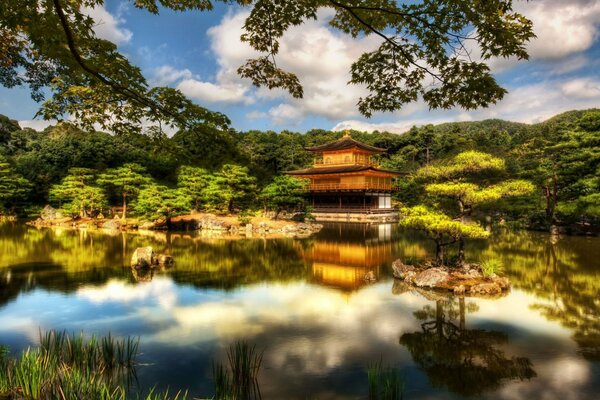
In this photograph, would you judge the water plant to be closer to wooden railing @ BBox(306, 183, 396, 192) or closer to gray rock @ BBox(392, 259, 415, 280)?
gray rock @ BBox(392, 259, 415, 280)

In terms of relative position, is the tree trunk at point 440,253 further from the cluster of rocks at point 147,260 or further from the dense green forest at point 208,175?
the cluster of rocks at point 147,260

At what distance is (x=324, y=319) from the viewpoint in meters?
9.03

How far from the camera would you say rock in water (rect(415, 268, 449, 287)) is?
457 inches

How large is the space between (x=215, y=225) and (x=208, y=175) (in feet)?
21.6

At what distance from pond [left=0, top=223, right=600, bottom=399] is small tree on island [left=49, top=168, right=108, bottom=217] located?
15.8 m

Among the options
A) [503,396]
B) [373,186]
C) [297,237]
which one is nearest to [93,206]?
[297,237]

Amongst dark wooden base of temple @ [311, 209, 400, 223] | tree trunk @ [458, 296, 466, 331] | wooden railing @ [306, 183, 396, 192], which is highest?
wooden railing @ [306, 183, 396, 192]

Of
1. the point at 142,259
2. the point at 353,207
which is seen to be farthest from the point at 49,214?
the point at 353,207

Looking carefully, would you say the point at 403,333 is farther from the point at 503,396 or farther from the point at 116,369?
the point at 116,369

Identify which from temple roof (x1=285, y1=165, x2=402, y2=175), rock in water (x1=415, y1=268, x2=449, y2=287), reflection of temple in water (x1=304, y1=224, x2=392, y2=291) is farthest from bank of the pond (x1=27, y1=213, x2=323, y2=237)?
rock in water (x1=415, y1=268, x2=449, y2=287)

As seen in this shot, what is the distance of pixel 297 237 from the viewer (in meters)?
24.1

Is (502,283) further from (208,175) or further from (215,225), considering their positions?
(208,175)

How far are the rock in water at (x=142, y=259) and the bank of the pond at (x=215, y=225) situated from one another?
33.1 feet

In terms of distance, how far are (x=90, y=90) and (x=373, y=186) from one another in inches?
1276
